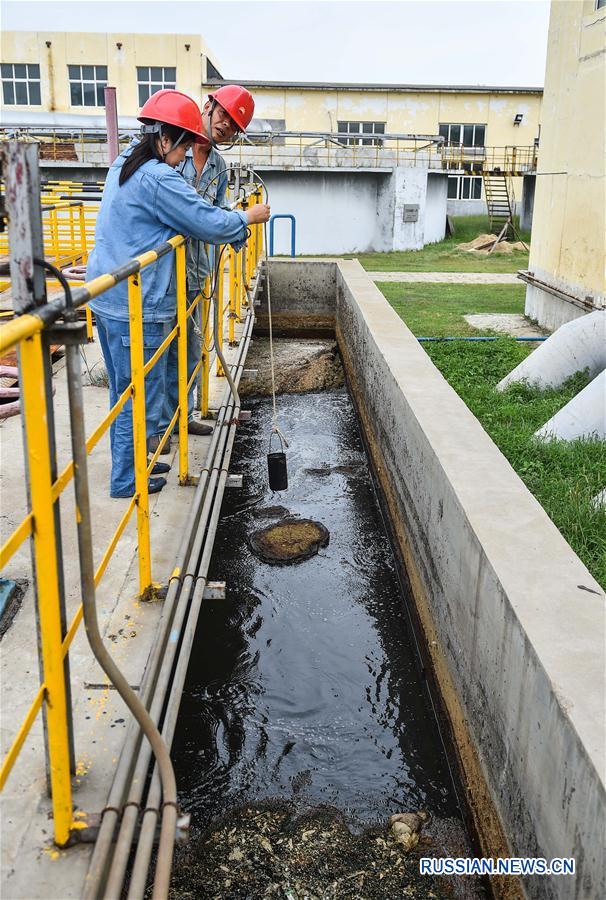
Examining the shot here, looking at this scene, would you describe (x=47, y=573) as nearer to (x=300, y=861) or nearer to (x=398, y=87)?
(x=300, y=861)

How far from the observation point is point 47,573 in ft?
5.60

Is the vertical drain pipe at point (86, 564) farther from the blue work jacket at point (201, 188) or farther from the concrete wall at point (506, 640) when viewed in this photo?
the blue work jacket at point (201, 188)

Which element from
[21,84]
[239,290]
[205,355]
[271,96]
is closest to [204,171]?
[205,355]

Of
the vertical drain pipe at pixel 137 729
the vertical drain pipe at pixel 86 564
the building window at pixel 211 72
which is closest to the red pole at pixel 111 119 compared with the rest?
the vertical drain pipe at pixel 137 729

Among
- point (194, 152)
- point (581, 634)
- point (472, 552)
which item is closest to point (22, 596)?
point (472, 552)

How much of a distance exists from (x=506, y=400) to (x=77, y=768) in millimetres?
5346

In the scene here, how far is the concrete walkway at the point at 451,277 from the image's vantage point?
55.4 ft

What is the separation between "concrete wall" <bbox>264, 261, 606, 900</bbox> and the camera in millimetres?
2195

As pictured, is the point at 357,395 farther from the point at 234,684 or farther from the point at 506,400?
the point at 234,684

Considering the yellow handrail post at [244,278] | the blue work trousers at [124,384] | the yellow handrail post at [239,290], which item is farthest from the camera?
the yellow handrail post at [244,278]

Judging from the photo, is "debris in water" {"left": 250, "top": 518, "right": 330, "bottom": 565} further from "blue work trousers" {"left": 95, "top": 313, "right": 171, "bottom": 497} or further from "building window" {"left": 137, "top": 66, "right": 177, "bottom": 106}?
"building window" {"left": 137, "top": 66, "right": 177, "bottom": 106}

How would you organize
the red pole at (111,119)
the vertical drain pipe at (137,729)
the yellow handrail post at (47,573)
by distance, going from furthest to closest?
the red pole at (111,119), the vertical drain pipe at (137,729), the yellow handrail post at (47,573)

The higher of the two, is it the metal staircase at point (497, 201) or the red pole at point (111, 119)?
the red pole at point (111, 119)

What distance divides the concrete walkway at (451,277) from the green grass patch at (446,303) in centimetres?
83
